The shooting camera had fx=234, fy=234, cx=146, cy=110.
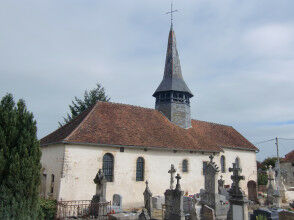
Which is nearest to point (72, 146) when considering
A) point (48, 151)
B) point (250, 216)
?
point (48, 151)

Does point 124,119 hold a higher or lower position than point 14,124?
higher

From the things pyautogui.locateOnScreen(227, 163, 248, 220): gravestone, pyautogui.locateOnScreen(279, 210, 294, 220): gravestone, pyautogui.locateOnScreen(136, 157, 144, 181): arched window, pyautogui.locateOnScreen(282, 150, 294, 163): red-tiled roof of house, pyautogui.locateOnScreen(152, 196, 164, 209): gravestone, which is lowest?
pyautogui.locateOnScreen(152, 196, 164, 209): gravestone

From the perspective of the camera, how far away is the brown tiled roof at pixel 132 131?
15406 millimetres

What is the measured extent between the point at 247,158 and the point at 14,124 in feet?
76.0

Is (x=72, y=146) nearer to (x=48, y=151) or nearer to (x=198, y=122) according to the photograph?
(x=48, y=151)

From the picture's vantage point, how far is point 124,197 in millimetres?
15555

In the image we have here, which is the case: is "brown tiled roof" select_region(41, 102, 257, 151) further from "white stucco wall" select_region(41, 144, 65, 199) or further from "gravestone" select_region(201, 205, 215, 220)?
"gravestone" select_region(201, 205, 215, 220)

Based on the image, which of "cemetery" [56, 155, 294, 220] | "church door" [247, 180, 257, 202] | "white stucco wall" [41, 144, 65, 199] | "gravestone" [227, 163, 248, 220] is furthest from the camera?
"church door" [247, 180, 257, 202]

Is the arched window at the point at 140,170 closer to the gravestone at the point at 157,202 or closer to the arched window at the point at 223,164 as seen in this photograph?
the gravestone at the point at 157,202

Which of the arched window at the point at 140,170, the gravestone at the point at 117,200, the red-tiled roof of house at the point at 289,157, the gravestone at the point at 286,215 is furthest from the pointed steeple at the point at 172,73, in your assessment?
the red-tiled roof of house at the point at 289,157

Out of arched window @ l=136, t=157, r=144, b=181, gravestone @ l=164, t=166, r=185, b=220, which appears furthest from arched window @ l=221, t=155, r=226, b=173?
gravestone @ l=164, t=166, r=185, b=220

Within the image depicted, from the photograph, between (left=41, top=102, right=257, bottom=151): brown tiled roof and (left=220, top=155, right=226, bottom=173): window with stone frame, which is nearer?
(left=41, top=102, right=257, bottom=151): brown tiled roof

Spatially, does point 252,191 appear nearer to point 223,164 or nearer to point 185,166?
point 223,164

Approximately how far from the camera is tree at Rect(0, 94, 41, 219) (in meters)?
8.10
